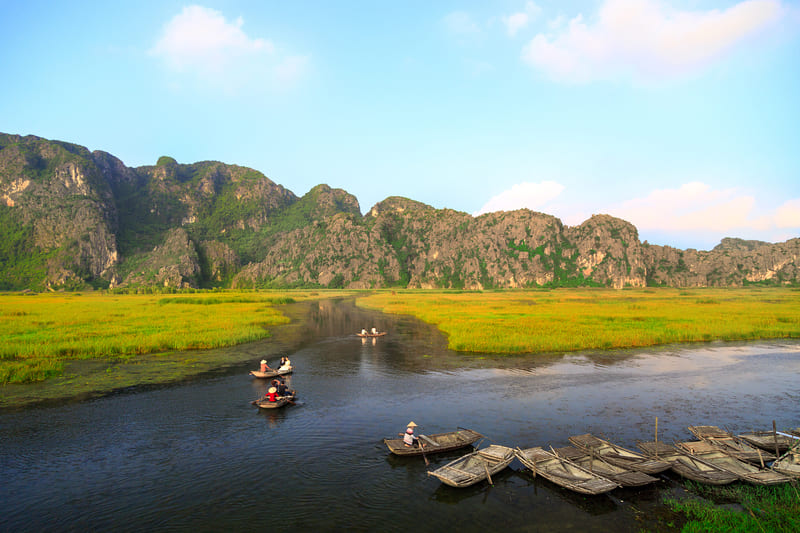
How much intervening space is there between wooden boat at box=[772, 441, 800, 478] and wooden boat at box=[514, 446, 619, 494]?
6.88 metres

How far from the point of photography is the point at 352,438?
20.6 meters

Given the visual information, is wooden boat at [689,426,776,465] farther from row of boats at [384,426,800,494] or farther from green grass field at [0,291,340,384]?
green grass field at [0,291,340,384]

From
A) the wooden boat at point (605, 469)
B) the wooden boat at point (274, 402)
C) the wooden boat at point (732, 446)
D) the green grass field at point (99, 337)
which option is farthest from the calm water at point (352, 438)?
the green grass field at point (99, 337)

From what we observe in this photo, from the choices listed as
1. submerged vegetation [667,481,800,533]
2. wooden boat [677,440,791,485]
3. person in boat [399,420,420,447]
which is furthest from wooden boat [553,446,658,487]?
person in boat [399,420,420,447]

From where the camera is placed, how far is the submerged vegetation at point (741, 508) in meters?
12.2

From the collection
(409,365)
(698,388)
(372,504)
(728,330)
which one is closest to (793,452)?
(698,388)

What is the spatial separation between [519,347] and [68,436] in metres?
37.8

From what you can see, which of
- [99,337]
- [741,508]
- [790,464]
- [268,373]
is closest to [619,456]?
[741,508]

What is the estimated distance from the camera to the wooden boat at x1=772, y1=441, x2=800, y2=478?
14711 millimetres

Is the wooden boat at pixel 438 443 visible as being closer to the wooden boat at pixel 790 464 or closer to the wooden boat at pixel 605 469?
the wooden boat at pixel 605 469

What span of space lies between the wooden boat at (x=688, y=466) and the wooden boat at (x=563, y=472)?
354cm

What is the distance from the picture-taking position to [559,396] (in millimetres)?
27562

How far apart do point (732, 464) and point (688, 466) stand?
5.87 feet

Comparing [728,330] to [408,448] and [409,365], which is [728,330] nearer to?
[409,365]
